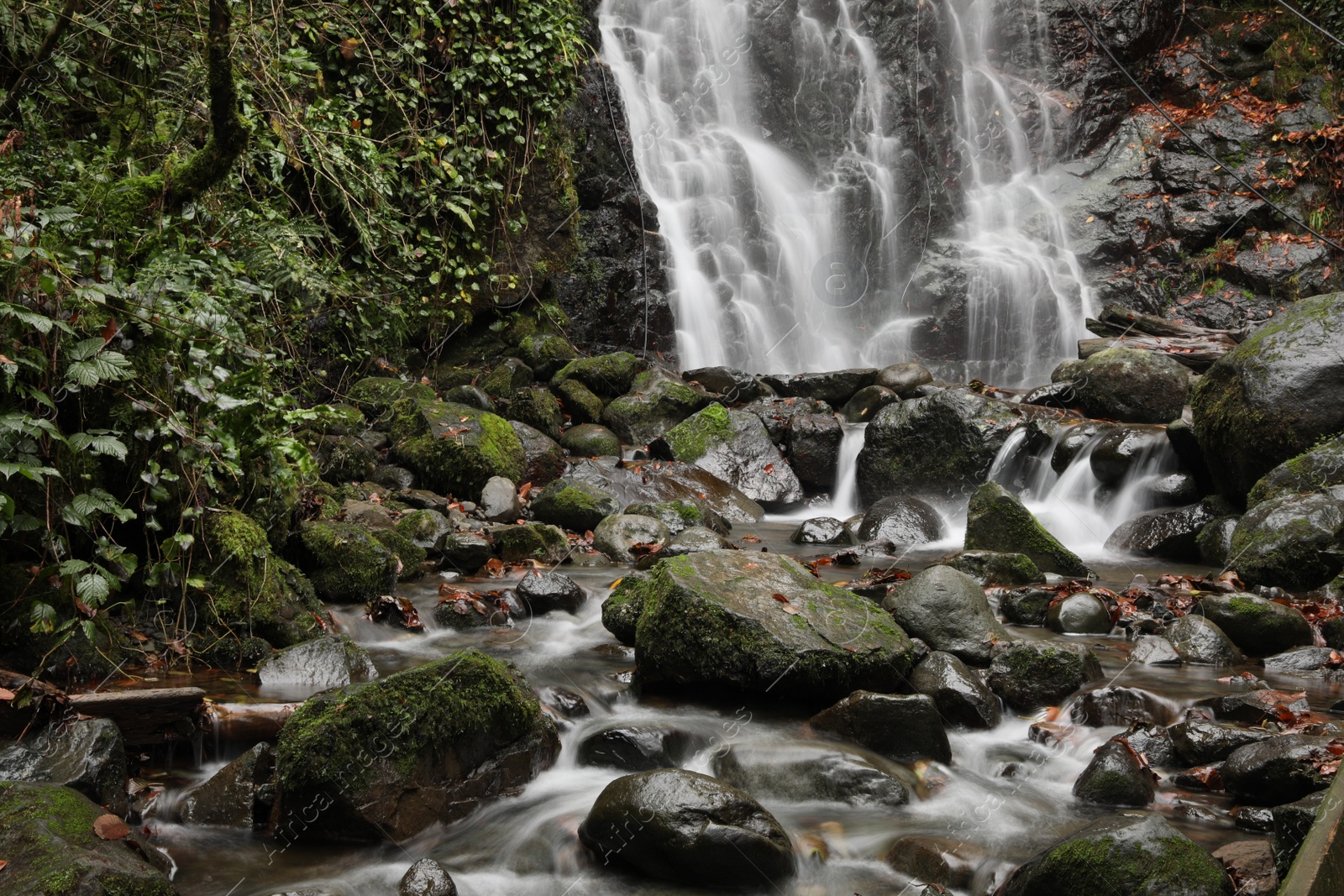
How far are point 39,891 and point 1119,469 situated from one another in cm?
892

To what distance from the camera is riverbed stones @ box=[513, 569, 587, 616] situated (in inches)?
228

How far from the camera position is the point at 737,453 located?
10.0 m

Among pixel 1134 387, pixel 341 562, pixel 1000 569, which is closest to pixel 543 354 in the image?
pixel 341 562

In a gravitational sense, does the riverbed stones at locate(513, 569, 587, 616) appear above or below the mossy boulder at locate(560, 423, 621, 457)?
below

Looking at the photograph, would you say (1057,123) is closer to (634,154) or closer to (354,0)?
(634,154)

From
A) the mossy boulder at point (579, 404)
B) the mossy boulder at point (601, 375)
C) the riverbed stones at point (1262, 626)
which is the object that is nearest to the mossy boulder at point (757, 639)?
the riverbed stones at point (1262, 626)

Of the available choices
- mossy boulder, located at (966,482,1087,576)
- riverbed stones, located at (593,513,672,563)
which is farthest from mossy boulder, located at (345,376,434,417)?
mossy boulder, located at (966,482,1087,576)

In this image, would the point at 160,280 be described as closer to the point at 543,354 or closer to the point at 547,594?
the point at 547,594

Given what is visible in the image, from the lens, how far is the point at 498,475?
27.3 ft

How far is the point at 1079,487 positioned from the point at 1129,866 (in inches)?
267

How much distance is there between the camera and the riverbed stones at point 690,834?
3133mm

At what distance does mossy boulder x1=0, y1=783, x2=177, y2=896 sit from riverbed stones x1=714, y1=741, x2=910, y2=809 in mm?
2217

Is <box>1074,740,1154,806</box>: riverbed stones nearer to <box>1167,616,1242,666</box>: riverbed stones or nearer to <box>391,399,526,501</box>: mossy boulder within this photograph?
<box>1167,616,1242,666</box>: riverbed stones

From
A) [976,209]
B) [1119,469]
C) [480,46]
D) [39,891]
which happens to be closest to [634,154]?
[480,46]
